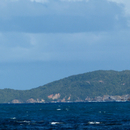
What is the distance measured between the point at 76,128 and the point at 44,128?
7558 mm

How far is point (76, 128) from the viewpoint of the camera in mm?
80875

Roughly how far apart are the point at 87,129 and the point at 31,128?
13324 millimetres

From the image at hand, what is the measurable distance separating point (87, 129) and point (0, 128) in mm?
20899

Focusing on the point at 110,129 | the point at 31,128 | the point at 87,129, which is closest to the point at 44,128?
the point at 31,128

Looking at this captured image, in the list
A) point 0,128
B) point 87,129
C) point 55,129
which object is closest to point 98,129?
point 87,129

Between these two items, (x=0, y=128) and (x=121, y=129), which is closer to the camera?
(x=121, y=129)

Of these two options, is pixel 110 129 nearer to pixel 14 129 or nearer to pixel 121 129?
pixel 121 129

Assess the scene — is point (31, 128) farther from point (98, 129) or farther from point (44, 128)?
point (98, 129)

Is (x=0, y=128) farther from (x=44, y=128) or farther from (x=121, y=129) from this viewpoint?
(x=121, y=129)

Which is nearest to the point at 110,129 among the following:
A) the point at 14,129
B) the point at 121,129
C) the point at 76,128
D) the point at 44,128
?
the point at 121,129

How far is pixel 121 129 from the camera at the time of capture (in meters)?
77.6

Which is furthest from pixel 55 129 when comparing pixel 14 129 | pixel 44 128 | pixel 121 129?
pixel 121 129

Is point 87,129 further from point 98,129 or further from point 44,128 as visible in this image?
point 44,128

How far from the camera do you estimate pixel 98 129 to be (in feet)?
258
